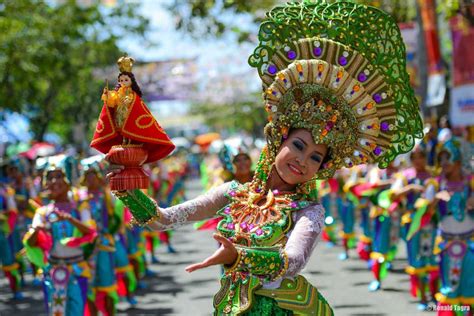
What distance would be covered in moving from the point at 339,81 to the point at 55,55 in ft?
57.8

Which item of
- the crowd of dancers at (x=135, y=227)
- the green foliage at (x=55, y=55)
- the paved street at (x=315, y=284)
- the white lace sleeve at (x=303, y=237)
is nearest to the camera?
the white lace sleeve at (x=303, y=237)

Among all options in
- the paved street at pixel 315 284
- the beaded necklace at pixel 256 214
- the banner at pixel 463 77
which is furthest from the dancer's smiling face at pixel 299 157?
the banner at pixel 463 77

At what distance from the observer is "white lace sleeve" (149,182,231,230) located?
15.6 feet

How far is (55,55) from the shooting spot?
21.6 m

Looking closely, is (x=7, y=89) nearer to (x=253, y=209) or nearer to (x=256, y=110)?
(x=253, y=209)

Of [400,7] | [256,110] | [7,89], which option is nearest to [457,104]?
[400,7]

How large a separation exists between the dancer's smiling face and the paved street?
5.14 m

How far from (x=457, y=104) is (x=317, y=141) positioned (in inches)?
329

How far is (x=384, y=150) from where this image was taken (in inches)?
193

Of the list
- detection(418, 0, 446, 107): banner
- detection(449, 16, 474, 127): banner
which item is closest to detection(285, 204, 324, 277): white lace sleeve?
detection(449, 16, 474, 127): banner

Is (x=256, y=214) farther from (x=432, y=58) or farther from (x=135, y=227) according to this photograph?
(x=432, y=58)

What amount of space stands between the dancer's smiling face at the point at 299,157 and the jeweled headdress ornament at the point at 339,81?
0.16ft

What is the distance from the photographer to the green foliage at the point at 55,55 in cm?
1848

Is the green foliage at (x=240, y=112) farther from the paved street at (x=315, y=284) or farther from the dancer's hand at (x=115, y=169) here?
the dancer's hand at (x=115, y=169)
